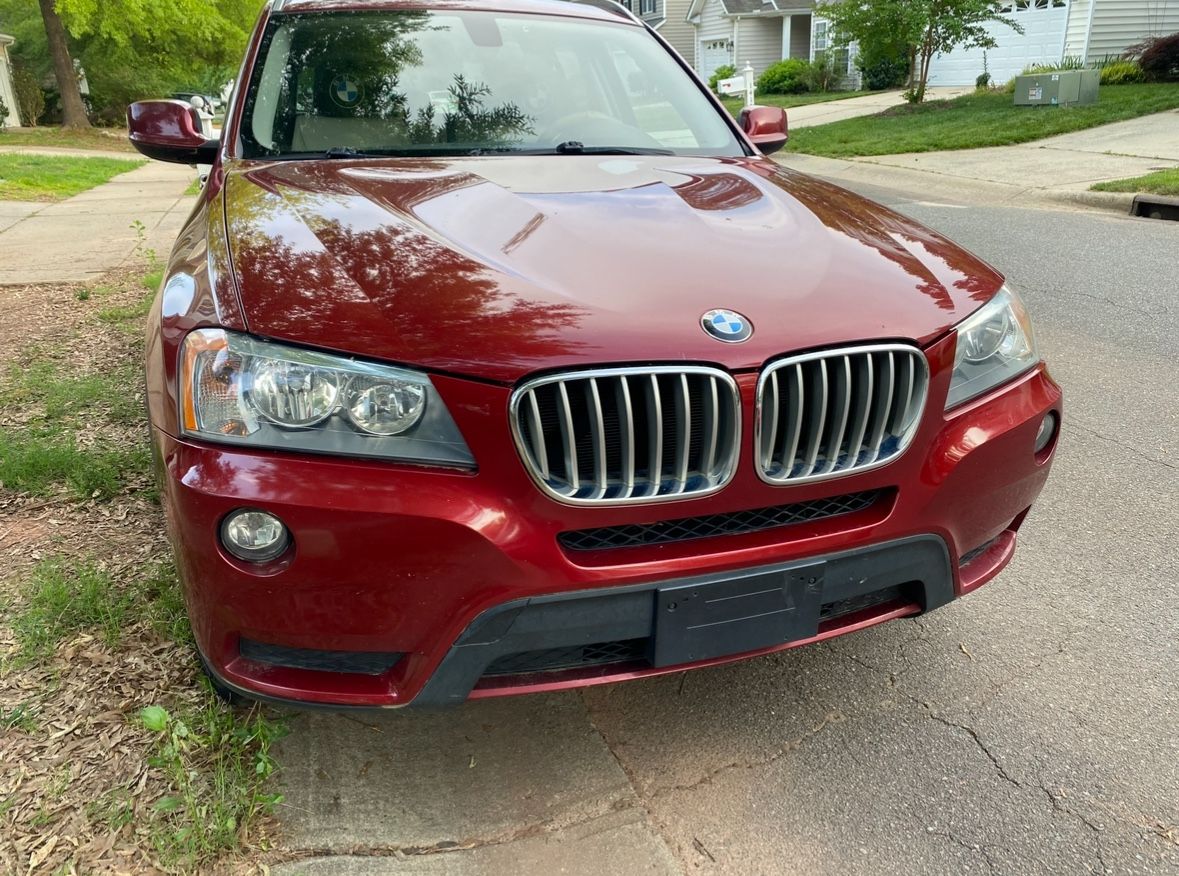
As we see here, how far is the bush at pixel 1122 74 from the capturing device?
18656 mm

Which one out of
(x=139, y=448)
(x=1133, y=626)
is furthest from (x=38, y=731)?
(x=1133, y=626)

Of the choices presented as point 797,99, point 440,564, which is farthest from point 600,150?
point 797,99

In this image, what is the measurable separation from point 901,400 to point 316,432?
1.16m

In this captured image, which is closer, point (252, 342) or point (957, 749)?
point (252, 342)

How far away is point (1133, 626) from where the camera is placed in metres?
2.64

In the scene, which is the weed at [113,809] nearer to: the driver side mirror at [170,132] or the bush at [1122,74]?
the driver side mirror at [170,132]

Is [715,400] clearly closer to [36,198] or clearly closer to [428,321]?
[428,321]

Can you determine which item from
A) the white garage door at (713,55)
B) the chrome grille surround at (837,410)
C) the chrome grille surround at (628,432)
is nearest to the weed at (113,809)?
the chrome grille surround at (628,432)

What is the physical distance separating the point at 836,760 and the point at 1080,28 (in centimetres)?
2430

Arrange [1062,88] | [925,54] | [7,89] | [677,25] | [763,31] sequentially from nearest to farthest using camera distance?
[1062,88] → [925,54] → [7,89] → [763,31] → [677,25]

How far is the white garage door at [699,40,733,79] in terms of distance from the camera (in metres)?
37.4

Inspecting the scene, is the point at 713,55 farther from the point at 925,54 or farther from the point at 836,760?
the point at 836,760

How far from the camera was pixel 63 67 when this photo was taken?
25703 millimetres

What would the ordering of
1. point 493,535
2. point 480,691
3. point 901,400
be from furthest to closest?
point 901,400
point 480,691
point 493,535
